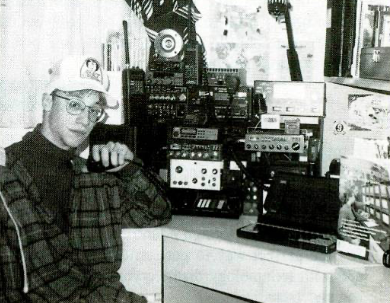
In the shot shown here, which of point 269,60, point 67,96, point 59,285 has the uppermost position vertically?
point 269,60

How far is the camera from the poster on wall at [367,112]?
1.79m

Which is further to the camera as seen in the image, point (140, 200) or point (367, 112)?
point (367, 112)

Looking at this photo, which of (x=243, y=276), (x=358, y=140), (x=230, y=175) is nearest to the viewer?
(x=358, y=140)

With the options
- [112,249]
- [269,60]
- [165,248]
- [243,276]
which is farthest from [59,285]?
[269,60]

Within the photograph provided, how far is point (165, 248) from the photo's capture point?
68.5 inches

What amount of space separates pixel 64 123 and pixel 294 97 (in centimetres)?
90

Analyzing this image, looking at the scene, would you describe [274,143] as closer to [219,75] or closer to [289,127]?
[289,127]

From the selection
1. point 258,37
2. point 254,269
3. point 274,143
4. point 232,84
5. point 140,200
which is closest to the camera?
point 254,269

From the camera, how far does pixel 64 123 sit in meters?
1.60

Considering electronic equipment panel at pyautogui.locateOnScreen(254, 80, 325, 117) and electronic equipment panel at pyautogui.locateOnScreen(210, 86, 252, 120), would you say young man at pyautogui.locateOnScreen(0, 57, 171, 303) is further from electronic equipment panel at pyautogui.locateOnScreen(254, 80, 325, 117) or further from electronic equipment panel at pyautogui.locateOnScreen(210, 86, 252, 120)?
electronic equipment panel at pyautogui.locateOnScreen(254, 80, 325, 117)

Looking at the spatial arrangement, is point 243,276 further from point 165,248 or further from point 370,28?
point 370,28

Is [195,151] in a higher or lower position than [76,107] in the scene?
lower

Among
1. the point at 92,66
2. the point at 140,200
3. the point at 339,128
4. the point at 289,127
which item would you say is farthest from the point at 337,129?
the point at 92,66

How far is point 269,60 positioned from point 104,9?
825mm
